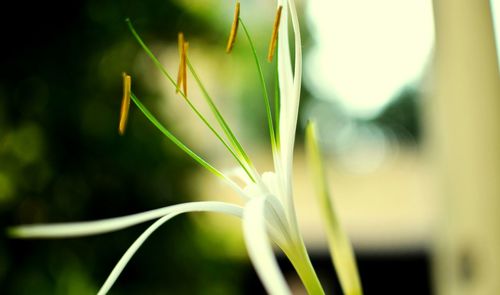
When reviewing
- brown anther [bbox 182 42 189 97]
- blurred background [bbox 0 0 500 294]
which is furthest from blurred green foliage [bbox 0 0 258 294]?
brown anther [bbox 182 42 189 97]

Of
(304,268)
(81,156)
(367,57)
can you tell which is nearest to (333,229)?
(304,268)

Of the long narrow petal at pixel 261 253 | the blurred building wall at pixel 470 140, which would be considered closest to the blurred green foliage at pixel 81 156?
the blurred building wall at pixel 470 140

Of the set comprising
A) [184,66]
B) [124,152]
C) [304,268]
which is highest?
[184,66]

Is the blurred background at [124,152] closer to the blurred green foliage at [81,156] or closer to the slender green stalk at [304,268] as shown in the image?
the blurred green foliage at [81,156]

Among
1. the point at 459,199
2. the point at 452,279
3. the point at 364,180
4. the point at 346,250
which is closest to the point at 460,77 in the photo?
the point at 459,199

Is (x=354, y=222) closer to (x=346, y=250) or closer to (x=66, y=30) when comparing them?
(x=66, y=30)

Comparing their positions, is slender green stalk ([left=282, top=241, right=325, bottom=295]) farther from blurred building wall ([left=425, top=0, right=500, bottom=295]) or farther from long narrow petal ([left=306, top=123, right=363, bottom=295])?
blurred building wall ([left=425, top=0, right=500, bottom=295])

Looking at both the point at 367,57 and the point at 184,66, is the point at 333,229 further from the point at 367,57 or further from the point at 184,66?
the point at 367,57
